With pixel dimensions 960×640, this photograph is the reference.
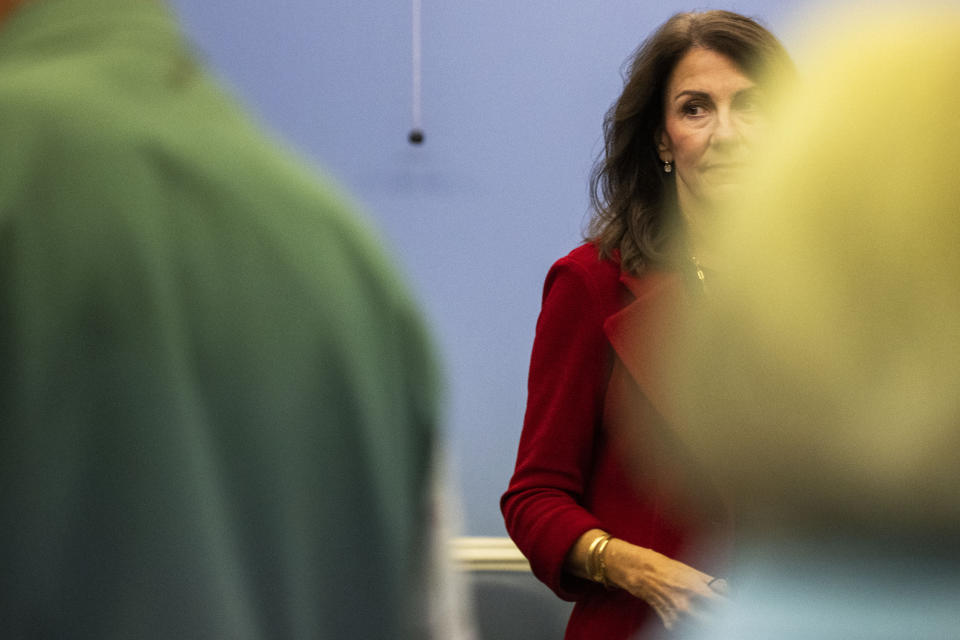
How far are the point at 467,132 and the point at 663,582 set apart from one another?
59.7 inches

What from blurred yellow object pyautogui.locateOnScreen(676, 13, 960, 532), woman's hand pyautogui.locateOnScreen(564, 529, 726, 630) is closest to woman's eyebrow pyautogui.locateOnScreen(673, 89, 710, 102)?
woman's hand pyautogui.locateOnScreen(564, 529, 726, 630)

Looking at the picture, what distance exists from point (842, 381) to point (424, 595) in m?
0.24

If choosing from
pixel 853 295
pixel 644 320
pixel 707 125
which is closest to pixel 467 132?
pixel 707 125

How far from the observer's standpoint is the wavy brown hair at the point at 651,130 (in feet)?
4.59

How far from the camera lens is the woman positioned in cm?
120

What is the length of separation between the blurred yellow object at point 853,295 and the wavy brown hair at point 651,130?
0.78 meters

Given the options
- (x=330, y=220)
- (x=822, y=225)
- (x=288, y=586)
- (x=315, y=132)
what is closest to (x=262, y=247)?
(x=330, y=220)

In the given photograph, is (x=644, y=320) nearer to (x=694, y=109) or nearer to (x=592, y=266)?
(x=592, y=266)

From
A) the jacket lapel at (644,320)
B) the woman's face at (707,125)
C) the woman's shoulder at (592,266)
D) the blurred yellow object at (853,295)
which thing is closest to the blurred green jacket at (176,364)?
the blurred yellow object at (853,295)

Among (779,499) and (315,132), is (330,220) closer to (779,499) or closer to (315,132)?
(779,499)

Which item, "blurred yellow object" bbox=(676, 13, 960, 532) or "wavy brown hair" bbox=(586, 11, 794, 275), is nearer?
"blurred yellow object" bbox=(676, 13, 960, 532)

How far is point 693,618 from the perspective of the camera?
1.11 meters

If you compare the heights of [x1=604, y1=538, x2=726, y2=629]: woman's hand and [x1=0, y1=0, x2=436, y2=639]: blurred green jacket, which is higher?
[x1=0, y1=0, x2=436, y2=639]: blurred green jacket

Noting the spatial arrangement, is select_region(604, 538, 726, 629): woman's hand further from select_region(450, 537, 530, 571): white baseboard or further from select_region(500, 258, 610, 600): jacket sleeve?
select_region(450, 537, 530, 571): white baseboard
